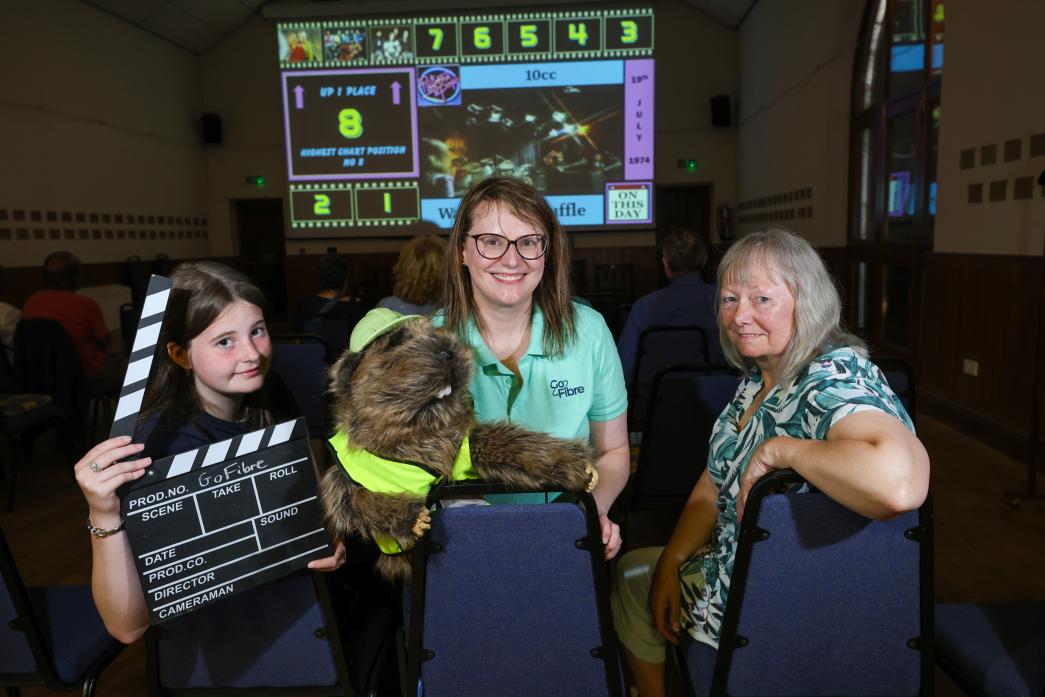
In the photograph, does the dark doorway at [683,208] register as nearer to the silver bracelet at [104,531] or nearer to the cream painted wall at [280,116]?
the cream painted wall at [280,116]

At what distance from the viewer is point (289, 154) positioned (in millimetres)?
9203

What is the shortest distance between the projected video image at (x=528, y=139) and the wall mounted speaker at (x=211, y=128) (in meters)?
4.48

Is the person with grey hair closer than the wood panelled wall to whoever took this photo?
Yes

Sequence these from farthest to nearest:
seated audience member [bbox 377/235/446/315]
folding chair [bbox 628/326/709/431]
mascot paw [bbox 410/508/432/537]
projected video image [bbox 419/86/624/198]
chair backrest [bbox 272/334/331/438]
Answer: projected video image [bbox 419/86/624/198]
seated audience member [bbox 377/235/446/315]
folding chair [bbox 628/326/709/431]
chair backrest [bbox 272/334/331/438]
mascot paw [bbox 410/508/432/537]

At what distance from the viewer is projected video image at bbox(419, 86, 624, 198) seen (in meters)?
9.14

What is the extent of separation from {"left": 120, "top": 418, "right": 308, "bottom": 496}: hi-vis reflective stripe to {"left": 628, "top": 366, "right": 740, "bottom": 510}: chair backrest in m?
1.50

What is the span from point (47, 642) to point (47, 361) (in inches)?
122

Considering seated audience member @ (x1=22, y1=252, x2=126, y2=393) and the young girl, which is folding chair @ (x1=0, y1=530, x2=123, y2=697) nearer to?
the young girl

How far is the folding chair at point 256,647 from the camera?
50.0 inches

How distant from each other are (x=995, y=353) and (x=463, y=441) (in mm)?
4396

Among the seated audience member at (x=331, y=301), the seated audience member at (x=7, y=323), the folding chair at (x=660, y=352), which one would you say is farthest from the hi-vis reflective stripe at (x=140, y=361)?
the seated audience member at (x=7, y=323)

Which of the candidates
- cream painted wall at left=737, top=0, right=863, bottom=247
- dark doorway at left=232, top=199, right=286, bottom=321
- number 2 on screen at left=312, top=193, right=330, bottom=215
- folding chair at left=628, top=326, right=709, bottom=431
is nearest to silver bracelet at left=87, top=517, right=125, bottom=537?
folding chair at left=628, top=326, right=709, bottom=431

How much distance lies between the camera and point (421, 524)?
3.67 ft

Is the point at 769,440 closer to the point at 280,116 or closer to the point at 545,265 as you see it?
the point at 545,265
